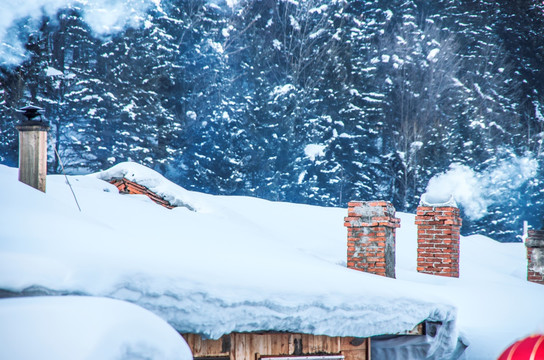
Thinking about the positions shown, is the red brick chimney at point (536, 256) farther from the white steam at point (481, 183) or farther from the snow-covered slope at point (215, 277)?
the white steam at point (481, 183)

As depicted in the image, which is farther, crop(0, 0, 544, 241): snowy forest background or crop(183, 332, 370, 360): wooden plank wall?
crop(0, 0, 544, 241): snowy forest background

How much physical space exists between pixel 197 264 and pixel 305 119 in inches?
777

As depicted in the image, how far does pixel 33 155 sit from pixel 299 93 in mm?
18957

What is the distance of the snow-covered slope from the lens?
14.5 ft

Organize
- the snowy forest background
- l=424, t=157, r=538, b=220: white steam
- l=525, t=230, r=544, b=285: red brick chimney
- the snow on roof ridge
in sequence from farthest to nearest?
1. l=424, t=157, r=538, b=220: white steam
2. the snowy forest background
3. l=525, t=230, r=544, b=285: red brick chimney
4. the snow on roof ridge

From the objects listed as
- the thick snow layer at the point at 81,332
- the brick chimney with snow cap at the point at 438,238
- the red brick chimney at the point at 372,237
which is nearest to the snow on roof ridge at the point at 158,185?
the red brick chimney at the point at 372,237

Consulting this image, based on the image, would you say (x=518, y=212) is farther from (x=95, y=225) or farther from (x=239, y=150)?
(x=95, y=225)

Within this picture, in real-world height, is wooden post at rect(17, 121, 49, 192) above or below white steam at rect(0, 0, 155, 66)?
below

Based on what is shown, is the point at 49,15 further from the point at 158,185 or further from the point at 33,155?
the point at 33,155

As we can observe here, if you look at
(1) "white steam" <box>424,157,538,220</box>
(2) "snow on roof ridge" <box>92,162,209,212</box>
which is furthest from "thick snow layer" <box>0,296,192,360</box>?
(1) "white steam" <box>424,157,538,220</box>

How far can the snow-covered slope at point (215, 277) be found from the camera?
4426 mm

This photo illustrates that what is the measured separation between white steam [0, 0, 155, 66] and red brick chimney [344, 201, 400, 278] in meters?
17.0

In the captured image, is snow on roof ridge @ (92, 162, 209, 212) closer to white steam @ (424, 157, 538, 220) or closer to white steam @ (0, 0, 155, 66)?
white steam @ (0, 0, 155, 66)

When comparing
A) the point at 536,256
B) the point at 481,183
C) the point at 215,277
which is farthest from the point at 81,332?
the point at 481,183
